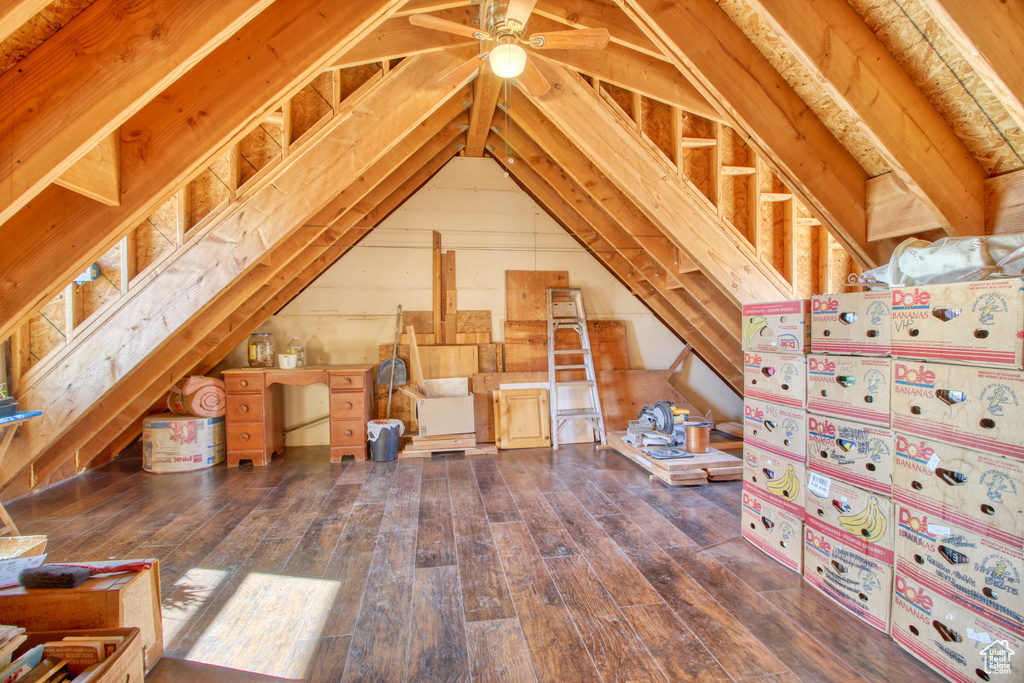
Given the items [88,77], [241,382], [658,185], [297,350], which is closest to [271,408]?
[241,382]

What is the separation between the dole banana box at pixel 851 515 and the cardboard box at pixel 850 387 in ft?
1.03

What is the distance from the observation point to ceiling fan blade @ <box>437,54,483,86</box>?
2.47 meters

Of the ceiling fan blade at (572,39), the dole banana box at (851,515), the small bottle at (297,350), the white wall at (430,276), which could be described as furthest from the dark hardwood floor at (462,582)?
the ceiling fan blade at (572,39)

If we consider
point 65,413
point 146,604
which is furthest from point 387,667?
point 65,413

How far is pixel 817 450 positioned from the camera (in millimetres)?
2293

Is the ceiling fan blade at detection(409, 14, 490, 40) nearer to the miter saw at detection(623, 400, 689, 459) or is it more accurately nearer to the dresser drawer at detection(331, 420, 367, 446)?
the miter saw at detection(623, 400, 689, 459)

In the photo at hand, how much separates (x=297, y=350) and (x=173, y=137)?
3.45m

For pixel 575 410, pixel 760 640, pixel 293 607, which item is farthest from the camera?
pixel 575 410

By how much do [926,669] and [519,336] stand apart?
420 centimetres

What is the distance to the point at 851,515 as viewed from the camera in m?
2.07

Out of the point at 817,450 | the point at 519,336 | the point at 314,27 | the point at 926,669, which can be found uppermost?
the point at 314,27

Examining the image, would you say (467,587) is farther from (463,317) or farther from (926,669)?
(463,317)

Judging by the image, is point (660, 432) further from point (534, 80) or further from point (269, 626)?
point (269, 626)

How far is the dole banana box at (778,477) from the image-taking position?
239 cm
